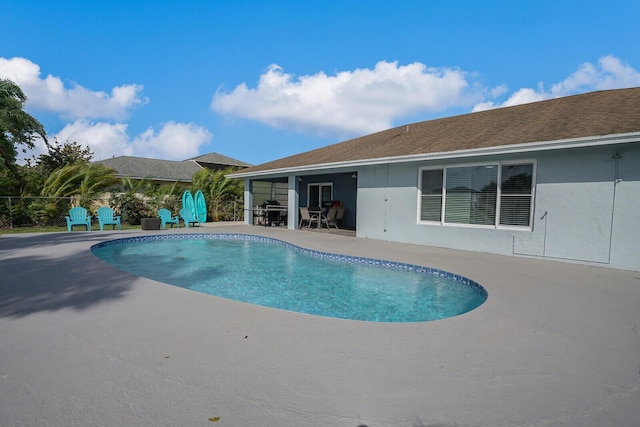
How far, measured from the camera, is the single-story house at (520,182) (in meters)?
7.13

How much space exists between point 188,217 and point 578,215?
1459 centimetres

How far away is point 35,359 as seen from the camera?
2.83 meters

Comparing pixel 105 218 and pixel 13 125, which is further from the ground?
pixel 13 125

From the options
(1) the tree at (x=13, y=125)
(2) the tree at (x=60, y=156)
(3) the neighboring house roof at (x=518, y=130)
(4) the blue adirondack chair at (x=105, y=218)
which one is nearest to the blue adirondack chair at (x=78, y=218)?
(4) the blue adirondack chair at (x=105, y=218)

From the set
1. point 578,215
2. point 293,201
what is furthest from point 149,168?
point 578,215

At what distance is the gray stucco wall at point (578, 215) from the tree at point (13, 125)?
15.8m

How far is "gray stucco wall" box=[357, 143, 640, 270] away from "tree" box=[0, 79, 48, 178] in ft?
51.9

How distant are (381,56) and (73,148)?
82.8ft

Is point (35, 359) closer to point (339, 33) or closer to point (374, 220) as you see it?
point (374, 220)

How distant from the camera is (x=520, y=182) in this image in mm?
8492

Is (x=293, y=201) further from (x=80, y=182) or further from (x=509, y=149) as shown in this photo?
(x=80, y=182)

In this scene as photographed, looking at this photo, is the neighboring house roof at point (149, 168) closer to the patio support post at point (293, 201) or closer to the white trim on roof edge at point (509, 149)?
the patio support post at point (293, 201)

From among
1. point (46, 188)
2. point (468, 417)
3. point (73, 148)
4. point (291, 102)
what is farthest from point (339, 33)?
point (73, 148)

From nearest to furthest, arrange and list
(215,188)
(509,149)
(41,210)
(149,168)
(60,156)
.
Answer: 1. (509,149)
2. (41,210)
3. (215,188)
4. (60,156)
5. (149,168)
